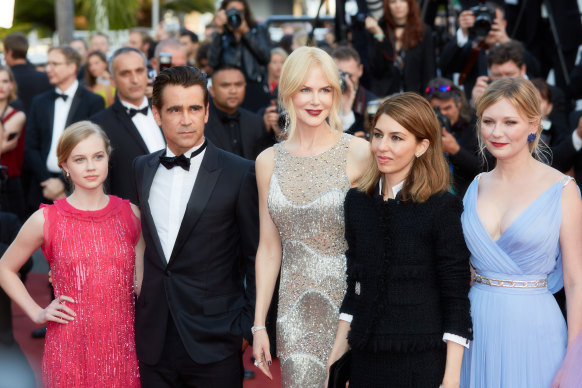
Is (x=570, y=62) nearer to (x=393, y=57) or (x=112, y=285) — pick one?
(x=393, y=57)

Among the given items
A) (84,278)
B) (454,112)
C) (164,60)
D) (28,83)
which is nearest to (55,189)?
(164,60)

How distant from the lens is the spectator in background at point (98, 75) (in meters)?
8.06

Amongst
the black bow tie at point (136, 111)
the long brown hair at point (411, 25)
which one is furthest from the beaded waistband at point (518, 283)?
the long brown hair at point (411, 25)

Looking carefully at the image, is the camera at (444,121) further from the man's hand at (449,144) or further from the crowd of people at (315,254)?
the crowd of people at (315,254)

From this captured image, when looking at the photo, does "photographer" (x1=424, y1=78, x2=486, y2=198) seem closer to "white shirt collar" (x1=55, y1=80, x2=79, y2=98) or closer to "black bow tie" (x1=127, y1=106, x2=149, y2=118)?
"black bow tie" (x1=127, y1=106, x2=149, y2=118)

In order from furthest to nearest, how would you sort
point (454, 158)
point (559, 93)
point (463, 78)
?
point (463, 78)
point (559, 93)
point (454, 158)

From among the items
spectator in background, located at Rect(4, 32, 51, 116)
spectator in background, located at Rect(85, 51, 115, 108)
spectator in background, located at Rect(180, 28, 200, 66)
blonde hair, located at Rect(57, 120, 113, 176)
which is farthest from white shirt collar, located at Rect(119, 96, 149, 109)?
spectator in background, located at Rect(180, 28, 200, 66)

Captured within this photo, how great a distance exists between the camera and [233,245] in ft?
9.91

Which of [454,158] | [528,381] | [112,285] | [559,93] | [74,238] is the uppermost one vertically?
[559,93]

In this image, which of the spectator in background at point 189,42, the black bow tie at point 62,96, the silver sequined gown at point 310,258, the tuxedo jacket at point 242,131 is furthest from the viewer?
the spectator in background at point 189,42

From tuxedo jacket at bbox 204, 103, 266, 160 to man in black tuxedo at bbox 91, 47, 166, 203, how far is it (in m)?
0.56

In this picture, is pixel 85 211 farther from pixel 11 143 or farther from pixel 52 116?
pixel 11 143

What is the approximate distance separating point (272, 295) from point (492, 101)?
1.22 metres

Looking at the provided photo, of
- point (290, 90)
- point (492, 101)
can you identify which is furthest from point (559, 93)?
point (290, 90)
